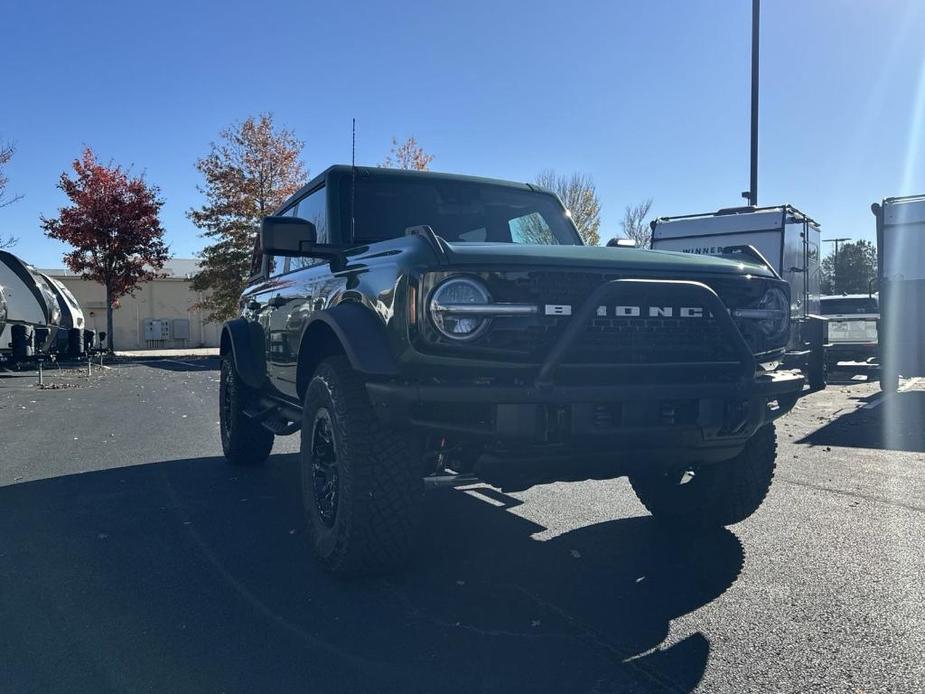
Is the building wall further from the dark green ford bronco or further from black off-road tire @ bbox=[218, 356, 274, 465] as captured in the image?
the dark green ford bronco

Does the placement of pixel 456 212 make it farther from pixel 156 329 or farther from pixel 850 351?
pixel 156 329

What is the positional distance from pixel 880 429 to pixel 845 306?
11044 mm

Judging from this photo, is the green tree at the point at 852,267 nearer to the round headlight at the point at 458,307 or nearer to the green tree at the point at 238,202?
the green tree at the point at 238,202

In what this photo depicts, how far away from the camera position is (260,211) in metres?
29.2

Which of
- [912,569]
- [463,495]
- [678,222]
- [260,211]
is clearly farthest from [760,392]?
[260,211]

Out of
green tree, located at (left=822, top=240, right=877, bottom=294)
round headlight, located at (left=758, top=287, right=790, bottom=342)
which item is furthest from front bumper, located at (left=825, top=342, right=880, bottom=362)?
green tree, located at (left=822, top=240, right=877, bottom=294)

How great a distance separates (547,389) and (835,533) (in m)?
2.51

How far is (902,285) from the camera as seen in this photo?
38.3ft

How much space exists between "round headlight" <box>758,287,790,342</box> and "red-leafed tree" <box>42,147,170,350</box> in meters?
26.9

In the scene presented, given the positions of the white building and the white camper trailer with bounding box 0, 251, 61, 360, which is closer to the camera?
the white camper trailer with bounding box 0, 251, 61, 360

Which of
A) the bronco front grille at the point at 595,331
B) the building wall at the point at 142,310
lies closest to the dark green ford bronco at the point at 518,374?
the bronco front grille at the point at 595,331

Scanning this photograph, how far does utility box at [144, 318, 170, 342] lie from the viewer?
4172 centimetres

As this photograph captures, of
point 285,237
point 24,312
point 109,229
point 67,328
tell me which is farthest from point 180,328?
point 285,237

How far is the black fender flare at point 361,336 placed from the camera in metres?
3.16
